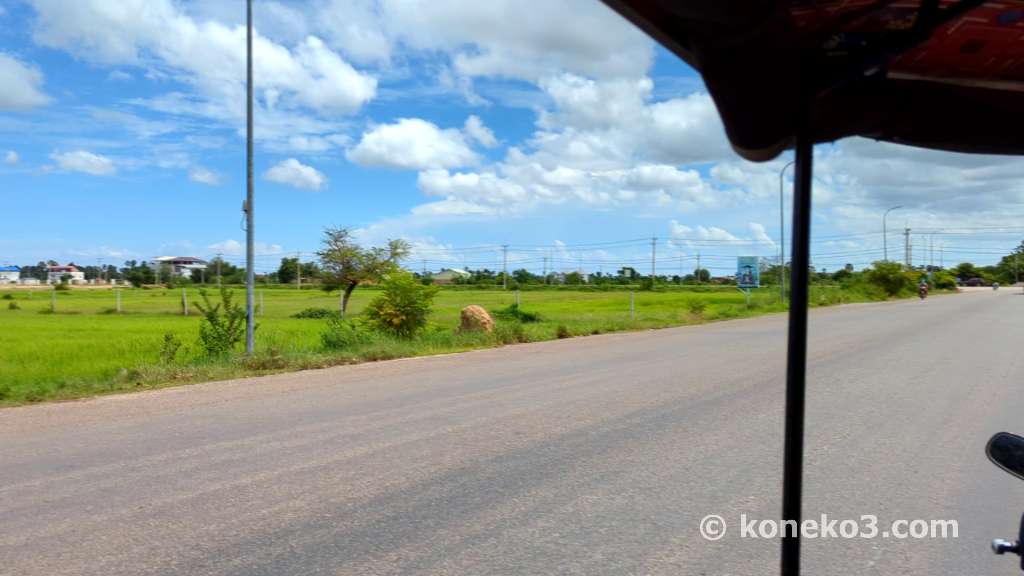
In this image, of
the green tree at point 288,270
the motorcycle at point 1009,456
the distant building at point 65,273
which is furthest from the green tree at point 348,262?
the distant building at point 65,273

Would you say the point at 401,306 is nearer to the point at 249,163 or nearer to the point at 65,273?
the point at 249,163

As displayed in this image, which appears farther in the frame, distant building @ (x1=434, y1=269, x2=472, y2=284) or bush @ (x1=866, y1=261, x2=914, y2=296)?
distant building @ (x1=434, y1=269, x2=472, y2=284)

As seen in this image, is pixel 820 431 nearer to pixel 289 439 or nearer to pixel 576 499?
pixel 576 499

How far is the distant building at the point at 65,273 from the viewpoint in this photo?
11539 cm

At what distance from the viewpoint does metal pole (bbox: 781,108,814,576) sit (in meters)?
1.52

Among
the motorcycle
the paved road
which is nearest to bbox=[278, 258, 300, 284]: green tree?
the paved road

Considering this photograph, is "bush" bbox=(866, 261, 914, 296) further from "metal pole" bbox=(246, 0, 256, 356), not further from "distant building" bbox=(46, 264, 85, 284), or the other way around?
"distant building" bbox=(46, 264, 85, 284)

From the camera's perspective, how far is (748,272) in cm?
3934

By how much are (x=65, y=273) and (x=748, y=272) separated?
371ft

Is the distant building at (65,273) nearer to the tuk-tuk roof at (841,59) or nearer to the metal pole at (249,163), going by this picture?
the metal pole at (249,163)

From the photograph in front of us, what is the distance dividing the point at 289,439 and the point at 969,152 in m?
6.64

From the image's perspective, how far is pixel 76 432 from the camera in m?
8.11

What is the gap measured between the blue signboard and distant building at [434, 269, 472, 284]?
52532 millimetres

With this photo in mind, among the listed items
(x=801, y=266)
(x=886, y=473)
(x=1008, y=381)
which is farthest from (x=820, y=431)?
(x=801, y=266)
